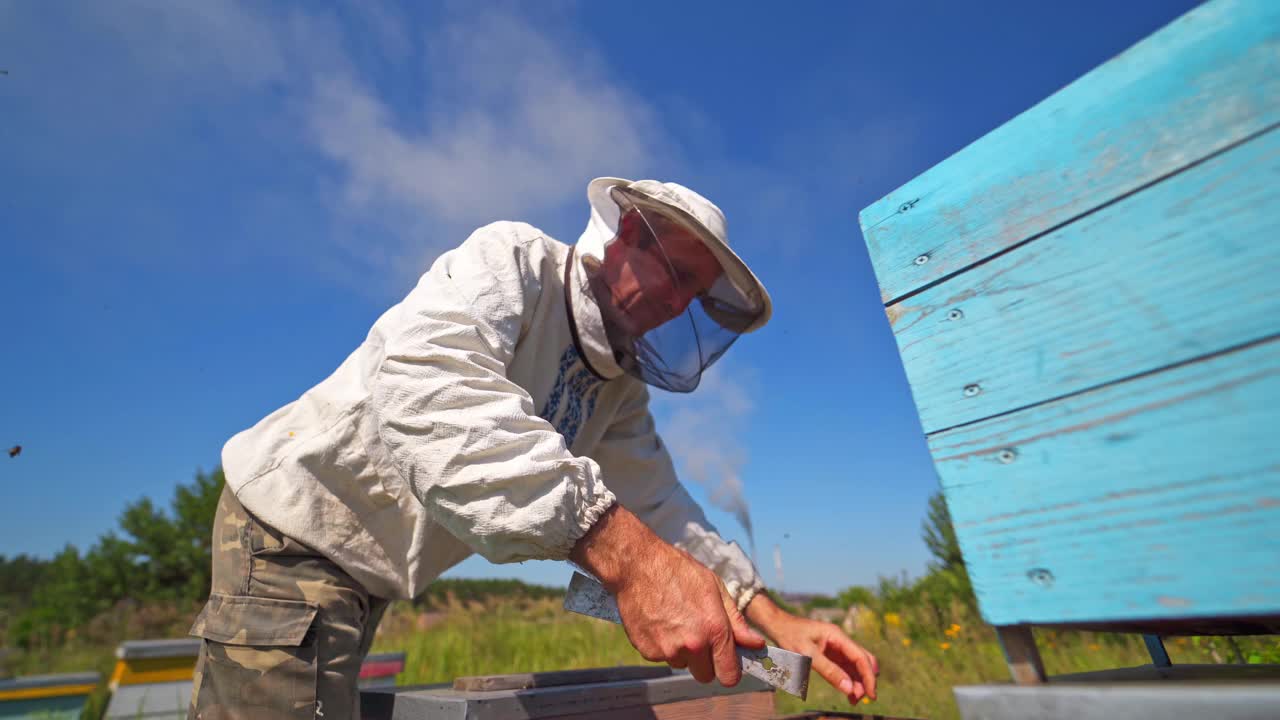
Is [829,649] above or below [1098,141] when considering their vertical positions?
below

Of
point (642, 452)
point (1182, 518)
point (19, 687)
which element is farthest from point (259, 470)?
point (19, 687)

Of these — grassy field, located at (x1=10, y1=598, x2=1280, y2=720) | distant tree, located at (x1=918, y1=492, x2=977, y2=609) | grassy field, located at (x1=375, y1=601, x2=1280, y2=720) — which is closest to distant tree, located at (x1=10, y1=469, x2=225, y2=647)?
grassy field, located at (x1=10, y1=598, x2=1280, y2=720)

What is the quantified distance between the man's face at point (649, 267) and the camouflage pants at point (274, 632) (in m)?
1.24

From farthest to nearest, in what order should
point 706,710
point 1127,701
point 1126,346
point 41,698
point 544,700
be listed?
point 41,698 → point 706,710 → point 544,700 → point 1126,346 → point 1127,701

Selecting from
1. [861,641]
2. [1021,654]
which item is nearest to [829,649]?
[1021,654]

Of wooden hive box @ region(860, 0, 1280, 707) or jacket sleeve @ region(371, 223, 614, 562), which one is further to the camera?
jacket sleeve @ region(371, 223, 614, 562)

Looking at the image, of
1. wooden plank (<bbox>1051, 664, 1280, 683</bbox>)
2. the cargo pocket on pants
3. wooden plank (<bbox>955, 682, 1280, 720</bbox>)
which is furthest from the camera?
the cargo pocket on pants

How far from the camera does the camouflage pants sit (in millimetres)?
1688

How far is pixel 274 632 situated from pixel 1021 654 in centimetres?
171

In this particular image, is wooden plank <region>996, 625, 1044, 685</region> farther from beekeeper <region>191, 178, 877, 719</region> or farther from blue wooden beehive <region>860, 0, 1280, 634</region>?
beekeeper <region>191, 178, 877, 719</region>

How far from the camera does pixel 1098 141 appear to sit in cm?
100

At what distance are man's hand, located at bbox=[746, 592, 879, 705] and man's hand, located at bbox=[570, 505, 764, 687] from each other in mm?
691

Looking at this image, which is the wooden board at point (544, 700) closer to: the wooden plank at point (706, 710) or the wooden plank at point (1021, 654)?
the wooden plank at point (706, 710)

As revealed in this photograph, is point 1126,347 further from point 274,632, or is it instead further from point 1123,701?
point 274,632
